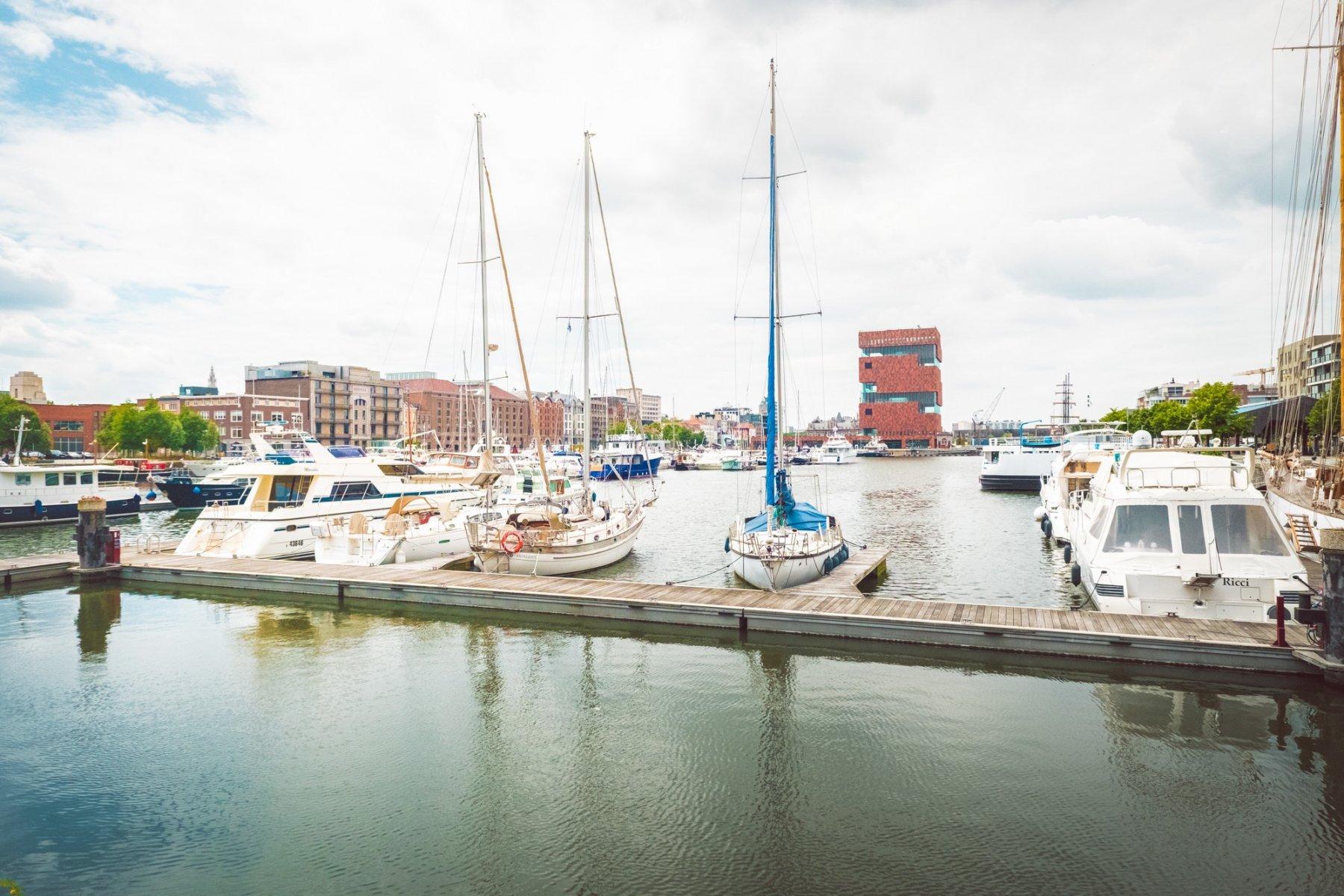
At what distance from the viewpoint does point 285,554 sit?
92.5 feet

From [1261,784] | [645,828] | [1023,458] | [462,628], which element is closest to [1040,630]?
[1261,784]

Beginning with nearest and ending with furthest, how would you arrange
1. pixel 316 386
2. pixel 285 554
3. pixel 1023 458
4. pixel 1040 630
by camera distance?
pixel 1040 630 → pixel 285 554 → pixel 1023 458 → pixel 316 386

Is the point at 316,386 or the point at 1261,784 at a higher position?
the point at 316,386

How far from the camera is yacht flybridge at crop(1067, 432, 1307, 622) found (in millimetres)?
15008

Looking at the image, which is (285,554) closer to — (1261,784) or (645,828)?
(645,828)

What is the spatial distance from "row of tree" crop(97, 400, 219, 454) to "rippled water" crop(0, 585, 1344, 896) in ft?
289

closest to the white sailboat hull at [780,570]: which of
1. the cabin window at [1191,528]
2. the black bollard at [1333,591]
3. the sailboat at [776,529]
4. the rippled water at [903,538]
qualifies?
the sailboat at [776,529]

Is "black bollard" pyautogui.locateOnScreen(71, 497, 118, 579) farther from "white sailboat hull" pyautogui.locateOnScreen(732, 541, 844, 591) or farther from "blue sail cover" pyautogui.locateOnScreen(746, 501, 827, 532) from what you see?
"blue sail cover" pyautogui.locateOnScreen(746, 501, 827, 532)

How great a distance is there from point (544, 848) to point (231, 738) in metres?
6.83

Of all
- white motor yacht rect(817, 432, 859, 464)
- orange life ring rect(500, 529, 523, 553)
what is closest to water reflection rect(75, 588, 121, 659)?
orange life ring rect(500, 529, 523, 553)

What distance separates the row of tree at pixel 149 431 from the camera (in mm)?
88938

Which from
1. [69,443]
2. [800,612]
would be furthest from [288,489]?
[69,443]

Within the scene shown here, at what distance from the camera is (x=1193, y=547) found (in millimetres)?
15828

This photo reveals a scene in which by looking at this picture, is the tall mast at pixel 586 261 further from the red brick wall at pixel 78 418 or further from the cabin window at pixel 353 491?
the red brick wall at pixel 78 418
